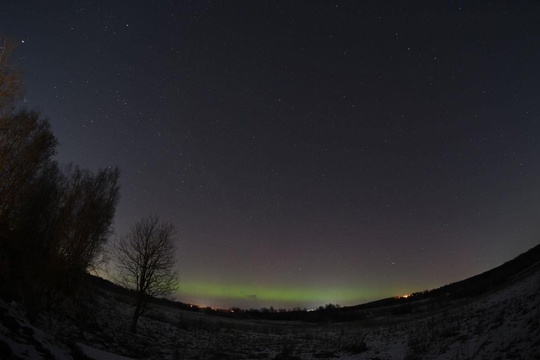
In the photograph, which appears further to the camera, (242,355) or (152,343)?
(152,343)

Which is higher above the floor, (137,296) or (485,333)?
(137,296)

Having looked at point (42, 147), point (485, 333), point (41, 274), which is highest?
point (42, 147)

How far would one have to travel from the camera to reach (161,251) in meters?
20.3

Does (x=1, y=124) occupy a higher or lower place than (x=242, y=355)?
higher

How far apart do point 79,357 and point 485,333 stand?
12553mm

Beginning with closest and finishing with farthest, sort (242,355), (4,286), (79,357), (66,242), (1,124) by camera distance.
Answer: (79,357)
(4,286)
(1,124)
(242,355)
(66,242)

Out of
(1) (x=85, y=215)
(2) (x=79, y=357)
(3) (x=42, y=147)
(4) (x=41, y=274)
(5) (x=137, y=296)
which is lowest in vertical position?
(2) (x=79, y=357)

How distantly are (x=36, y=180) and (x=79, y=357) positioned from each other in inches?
800

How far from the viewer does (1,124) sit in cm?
1272

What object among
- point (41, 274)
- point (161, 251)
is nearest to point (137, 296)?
point (161, 251)

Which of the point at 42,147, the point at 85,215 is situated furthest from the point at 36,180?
the point at 85,215

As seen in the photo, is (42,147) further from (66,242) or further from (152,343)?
(152,343)

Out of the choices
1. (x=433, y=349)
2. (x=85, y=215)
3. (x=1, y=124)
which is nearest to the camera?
(x=433, y=349)

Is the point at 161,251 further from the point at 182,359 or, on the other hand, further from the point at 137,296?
the point at 182,359
